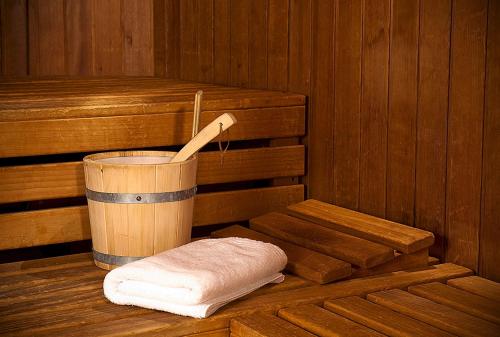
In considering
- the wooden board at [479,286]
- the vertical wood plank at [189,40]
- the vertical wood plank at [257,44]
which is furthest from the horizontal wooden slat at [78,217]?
the vertical wood plank at [189,40]

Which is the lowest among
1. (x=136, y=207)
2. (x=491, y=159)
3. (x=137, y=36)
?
(x=136, y=207)

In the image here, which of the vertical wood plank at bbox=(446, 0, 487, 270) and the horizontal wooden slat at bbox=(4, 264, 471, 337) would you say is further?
the vertical wood plank at bbox=(446, 0, 487, 270)

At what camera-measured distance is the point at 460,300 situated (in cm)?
223

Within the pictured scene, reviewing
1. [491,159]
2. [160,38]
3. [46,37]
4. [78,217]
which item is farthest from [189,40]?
[491,159]

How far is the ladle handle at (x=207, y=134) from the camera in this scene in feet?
7.96

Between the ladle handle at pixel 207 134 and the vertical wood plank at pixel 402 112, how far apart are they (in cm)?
59

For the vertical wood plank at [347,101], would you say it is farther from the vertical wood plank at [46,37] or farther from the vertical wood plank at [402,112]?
the vertical wood plank at [46,37]

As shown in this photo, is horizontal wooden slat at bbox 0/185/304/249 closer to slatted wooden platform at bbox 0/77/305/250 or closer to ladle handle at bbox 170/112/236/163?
slatted wooden platform at bbox 0/77/305/250

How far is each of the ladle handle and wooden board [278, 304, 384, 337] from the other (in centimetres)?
57

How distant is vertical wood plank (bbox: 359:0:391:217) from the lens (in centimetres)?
274

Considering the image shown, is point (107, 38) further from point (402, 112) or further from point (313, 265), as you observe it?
point (313, 265)

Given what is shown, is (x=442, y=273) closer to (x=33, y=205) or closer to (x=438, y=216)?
(x=438, y=216)

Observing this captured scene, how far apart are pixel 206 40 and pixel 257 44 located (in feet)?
1.59

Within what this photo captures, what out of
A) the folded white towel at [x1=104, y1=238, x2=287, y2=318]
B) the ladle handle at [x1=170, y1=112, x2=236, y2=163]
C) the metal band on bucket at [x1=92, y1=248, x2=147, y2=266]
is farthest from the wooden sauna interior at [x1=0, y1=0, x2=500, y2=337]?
the ladle handle at [x1=170, y1=112, x2=236, y2=163]
